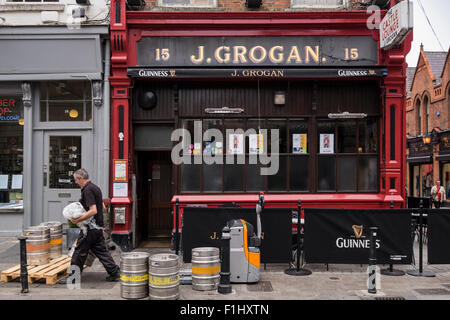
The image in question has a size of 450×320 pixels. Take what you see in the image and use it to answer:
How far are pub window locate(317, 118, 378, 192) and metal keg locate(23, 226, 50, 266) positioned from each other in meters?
6.63

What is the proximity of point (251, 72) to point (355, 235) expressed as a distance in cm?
465

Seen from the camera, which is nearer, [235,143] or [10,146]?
[235,143]

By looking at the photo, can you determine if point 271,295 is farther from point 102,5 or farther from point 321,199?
point 102,5

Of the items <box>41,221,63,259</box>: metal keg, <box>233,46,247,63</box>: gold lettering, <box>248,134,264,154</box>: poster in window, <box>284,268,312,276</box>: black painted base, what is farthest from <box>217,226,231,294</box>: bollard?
<box>233,46,247,63</box>: gold lettering

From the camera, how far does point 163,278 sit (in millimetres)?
6641

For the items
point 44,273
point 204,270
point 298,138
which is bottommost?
point 44,273

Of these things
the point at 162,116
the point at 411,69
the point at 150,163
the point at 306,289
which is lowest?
the point at 306,289

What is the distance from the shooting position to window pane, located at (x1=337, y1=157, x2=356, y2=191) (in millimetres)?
11148

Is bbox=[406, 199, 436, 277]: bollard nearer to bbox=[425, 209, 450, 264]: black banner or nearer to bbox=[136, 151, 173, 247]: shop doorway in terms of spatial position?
bbox=[425, 209, 450, 264]: black banner

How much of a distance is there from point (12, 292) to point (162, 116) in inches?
217

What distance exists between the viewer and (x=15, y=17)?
10891 mm

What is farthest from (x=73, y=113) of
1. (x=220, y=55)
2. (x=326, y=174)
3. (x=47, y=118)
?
(x=326, y=174)

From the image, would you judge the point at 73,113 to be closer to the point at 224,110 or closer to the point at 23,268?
the point at 224,110
